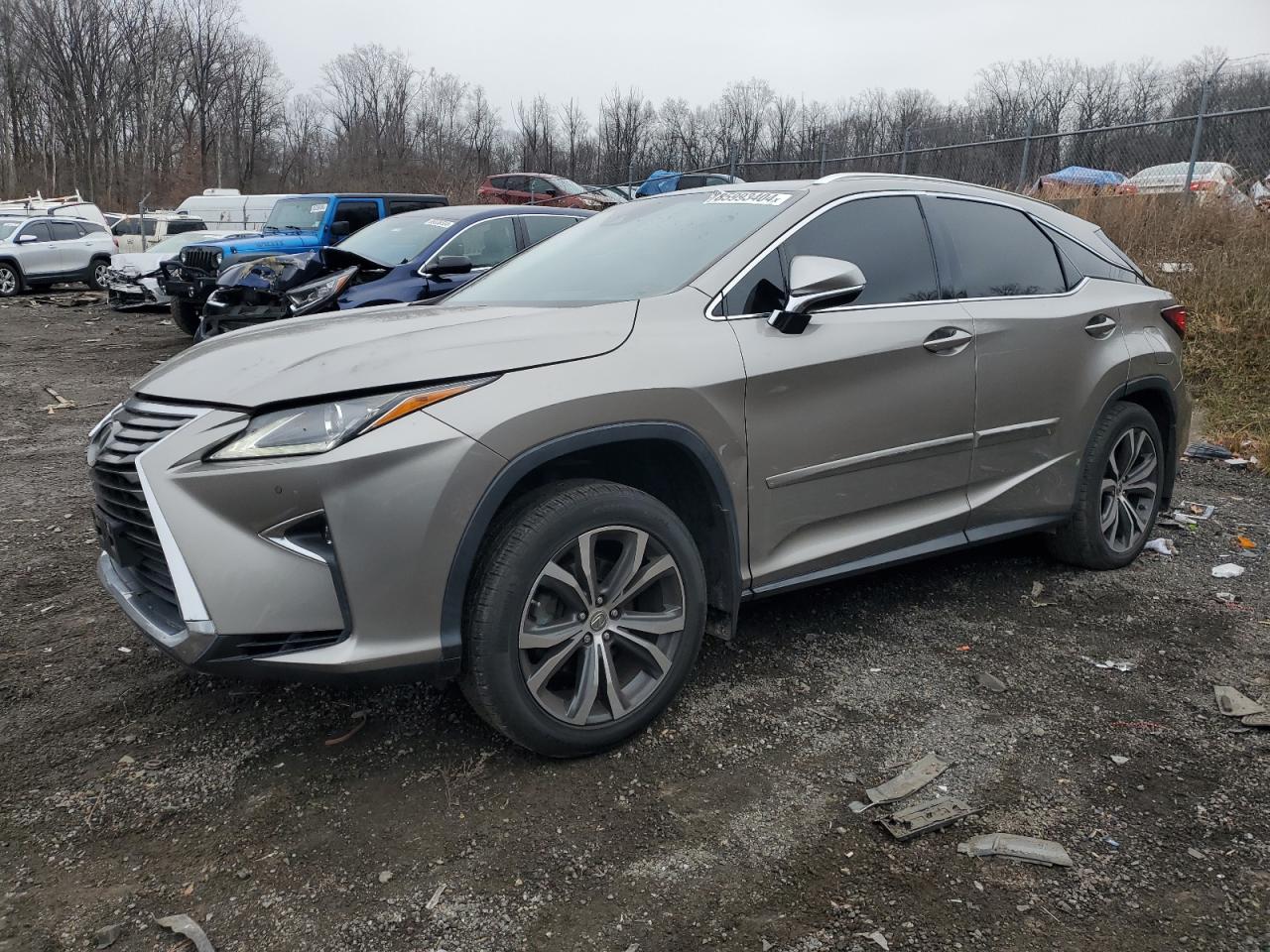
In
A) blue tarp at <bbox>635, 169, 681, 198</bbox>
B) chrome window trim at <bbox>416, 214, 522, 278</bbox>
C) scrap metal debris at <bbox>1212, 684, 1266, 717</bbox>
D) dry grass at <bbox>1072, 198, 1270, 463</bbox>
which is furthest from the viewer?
blue tarp at <bbox>635, 169, 681, 198</bbox>

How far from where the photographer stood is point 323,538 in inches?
95.0

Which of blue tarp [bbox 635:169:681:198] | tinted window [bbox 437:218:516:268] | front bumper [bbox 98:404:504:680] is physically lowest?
front bumper [bbox 98:404:504:680]

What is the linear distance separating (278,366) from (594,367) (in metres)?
0.87

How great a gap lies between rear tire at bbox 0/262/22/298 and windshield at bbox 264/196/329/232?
333 inches

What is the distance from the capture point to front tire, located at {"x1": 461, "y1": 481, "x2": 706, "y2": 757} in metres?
2.59

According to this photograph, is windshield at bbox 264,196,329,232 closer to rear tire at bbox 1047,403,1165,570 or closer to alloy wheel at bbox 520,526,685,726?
rear tire at bbox 1047,403,1165,570

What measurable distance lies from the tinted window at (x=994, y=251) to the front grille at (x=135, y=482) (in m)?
2.84

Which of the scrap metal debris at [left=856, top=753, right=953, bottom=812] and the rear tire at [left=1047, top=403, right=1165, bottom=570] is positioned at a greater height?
the rear tire at [left=1047, top=403, right=1165, bottom=570]

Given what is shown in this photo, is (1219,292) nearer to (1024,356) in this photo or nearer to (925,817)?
(1024,356)

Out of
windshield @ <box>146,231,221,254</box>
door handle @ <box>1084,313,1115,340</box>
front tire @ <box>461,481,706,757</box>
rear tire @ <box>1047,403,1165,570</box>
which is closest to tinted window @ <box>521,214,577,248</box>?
door handle @ <box>1084,313,1115,340</box>

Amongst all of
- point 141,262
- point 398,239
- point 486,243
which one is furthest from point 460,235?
point 141,262

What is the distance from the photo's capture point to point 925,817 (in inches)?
103

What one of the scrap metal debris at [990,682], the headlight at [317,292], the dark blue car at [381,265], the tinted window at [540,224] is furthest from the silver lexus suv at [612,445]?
the tinted window at [540,224]

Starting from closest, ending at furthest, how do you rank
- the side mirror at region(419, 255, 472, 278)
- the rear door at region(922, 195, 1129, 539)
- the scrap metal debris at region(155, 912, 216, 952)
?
the scrap metal debris at region(155, 912, 216, 952), the rear door at region(922, 195, 1129, 539), the side mirror at region(419, 255, 472, 278)
